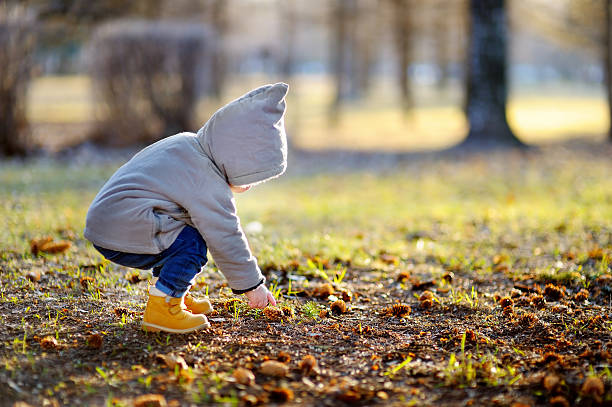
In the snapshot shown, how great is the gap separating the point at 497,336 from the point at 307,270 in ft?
4.67

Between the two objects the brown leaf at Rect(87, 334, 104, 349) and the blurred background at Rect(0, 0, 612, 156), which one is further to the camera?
the blurred background at Rect(0, 0, 612, 156)

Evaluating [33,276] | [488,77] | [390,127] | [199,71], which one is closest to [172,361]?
[33,276]

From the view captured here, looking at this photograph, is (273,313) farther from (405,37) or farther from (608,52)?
(405,37)

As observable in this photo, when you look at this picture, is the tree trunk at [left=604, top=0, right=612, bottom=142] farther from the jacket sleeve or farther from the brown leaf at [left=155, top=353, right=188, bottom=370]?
the brown leaf at [left=155, top=353, right=188, bottom=370]

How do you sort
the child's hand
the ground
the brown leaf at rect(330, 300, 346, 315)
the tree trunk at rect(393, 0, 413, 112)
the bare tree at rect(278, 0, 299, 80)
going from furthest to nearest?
the bare tree at rect(278, 0, 299, 80) < the tree trunk at rect(393, 0, 413, 112) < the brown leaf at rect(330, 300, 346, 315) < the child's hand < the ground

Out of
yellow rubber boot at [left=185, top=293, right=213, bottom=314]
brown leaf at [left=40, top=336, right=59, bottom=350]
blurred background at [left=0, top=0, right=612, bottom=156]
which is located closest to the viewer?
brown leaf at [left=40, top=336, right=59, bottom=350]

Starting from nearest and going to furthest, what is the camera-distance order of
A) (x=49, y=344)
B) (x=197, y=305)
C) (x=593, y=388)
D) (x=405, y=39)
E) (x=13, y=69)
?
(x=593, y=388) < (x=49, y=344) < (x=197, y=305) < (x=13, y=69) < (x=405, y=39)

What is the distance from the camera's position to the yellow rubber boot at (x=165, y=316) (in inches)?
115

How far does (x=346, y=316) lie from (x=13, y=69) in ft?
26.7

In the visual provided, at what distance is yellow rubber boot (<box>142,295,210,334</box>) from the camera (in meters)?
2.92

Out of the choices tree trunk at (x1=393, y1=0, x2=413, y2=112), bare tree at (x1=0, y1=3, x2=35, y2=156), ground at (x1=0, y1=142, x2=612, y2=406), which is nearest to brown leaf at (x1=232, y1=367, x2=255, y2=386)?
ground at (x1=0, y1=142, x2=612, y2=406)

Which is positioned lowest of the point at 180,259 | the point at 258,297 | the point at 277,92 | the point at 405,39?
the point at 258,297

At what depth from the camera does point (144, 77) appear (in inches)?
444

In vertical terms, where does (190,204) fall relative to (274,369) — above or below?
above
